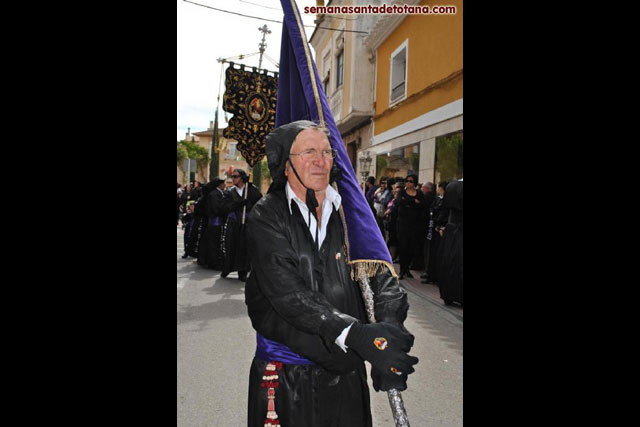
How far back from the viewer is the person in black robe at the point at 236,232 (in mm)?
7641

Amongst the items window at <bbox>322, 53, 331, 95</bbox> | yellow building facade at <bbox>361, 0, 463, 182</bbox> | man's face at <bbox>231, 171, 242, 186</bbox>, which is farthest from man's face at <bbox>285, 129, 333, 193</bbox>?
window at <bbox>322, 53, 331, 95</bbox>

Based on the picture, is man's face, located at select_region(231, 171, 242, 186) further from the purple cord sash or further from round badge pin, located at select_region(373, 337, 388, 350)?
round badge pin, located at select_region(373, 337, 388, 350)

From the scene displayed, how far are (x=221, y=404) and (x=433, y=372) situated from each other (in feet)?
5.93

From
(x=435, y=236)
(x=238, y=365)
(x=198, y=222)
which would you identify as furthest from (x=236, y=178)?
(x=238, y=365)

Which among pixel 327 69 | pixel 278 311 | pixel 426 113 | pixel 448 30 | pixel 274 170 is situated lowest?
pixel 278 311

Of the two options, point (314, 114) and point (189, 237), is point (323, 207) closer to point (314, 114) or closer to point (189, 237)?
point (314, 114)

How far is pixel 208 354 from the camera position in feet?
13.8

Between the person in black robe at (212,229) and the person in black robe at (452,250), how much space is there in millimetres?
4240

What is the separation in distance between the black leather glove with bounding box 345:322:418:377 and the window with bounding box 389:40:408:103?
39.1 feet

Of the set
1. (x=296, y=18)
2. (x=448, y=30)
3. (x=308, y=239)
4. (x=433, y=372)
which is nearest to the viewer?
(x=308, y=239)

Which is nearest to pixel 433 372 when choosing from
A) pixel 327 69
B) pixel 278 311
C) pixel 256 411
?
pixel 256 411

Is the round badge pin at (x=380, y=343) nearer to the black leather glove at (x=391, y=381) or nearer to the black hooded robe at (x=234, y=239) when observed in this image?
the black leather glove at (x=391, y=381)

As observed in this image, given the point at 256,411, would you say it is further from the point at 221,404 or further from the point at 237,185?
the point at 237,185

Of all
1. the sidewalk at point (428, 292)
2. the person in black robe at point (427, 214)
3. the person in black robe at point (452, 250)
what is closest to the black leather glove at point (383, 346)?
the sidewalk at point (428, 292)
